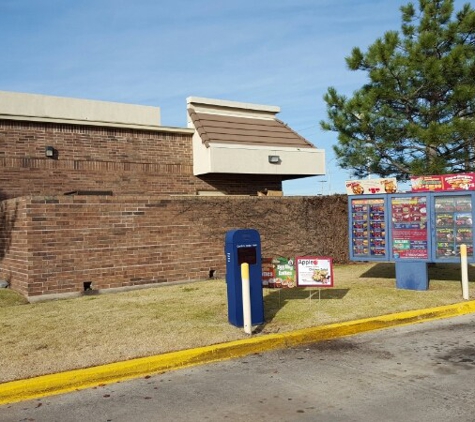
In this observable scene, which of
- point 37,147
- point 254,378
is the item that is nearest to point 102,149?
point 37,147

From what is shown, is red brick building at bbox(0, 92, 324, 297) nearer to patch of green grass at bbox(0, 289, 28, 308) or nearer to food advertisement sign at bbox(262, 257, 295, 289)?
patch of green grass at bbox(0, 289, 28, 308)

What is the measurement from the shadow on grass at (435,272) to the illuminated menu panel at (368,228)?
6.04 ft

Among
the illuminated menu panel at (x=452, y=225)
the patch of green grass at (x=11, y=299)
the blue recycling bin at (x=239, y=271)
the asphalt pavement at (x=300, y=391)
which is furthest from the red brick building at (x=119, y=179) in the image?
the asphalt pavement at (x=300, y=391)

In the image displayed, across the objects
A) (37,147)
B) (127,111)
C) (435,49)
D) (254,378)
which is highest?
(435,49)

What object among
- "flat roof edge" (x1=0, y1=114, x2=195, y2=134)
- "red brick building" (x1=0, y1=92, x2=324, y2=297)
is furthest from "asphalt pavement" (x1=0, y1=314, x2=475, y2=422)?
"flat roof edge" (x1=0, y1=114, x2=195, y2=134)

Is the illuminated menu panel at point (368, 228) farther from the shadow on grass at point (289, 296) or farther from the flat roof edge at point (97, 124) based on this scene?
the flat roof edge at point (97, 124)

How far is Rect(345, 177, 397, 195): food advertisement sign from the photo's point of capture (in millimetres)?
11414

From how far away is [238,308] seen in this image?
7.72m

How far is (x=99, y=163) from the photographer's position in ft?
49.4

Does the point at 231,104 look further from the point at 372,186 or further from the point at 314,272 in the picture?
the point at 314,272

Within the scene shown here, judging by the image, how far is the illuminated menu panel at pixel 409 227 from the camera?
1075 cm

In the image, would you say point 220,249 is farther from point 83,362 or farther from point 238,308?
point 83,362

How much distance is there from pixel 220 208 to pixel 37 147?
5317 millimetres

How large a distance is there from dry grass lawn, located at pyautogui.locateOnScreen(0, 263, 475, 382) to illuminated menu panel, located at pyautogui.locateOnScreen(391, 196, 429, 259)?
0.83m
